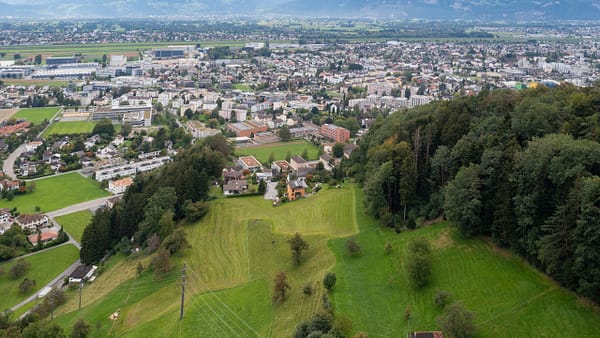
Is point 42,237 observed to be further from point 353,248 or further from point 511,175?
point 511,175

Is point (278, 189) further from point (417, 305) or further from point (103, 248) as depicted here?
point (417, 305)

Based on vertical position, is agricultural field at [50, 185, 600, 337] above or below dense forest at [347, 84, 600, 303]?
below

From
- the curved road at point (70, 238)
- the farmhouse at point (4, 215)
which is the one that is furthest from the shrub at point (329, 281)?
the farmhouse at point (4, 215)

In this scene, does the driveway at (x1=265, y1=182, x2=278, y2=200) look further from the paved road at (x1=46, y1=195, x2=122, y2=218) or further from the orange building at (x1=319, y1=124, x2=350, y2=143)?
the orange building at (x1=319, y1=124, x2=350, y2=143)

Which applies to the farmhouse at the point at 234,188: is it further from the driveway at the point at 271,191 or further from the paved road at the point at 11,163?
the paved road at the point at 11,163

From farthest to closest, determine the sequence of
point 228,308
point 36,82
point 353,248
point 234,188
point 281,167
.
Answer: point 36,82
point 281,167
point 234,188
point 353,248
point 228,308

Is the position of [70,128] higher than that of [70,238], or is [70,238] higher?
[70,128]

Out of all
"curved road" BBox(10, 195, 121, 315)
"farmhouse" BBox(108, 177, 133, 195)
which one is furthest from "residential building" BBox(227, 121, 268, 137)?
"curved road" BBox(10, 195, 121, 315)

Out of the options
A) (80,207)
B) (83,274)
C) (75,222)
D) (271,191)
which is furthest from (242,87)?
(83,274)
